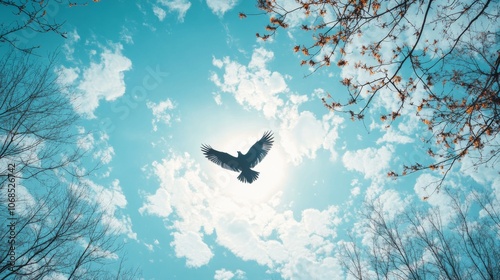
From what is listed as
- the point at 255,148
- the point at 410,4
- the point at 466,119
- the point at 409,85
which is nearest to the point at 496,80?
the point at 466,119

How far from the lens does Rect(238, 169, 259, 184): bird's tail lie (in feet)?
31.2

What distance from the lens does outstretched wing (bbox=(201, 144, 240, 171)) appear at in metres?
9.03

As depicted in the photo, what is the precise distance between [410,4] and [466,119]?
1.81 m

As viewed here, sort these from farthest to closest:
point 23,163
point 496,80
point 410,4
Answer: point 23,163 → point 410,4 → point 496,80

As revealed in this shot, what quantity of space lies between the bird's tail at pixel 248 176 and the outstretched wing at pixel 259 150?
0.93 feet

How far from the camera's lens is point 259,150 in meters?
9.37

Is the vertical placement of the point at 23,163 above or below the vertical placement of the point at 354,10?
below

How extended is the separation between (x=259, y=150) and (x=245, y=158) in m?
0.66

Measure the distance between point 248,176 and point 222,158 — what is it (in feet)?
4.39

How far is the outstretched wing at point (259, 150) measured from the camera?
908cm

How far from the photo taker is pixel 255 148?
9.28 m

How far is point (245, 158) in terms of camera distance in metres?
9.44

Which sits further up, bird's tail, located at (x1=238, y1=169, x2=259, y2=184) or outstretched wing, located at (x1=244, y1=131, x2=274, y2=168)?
outstretched wing, located at (x1=244, y1=131, x2=274, y2=168)

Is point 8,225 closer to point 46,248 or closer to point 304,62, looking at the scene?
point 46,248
